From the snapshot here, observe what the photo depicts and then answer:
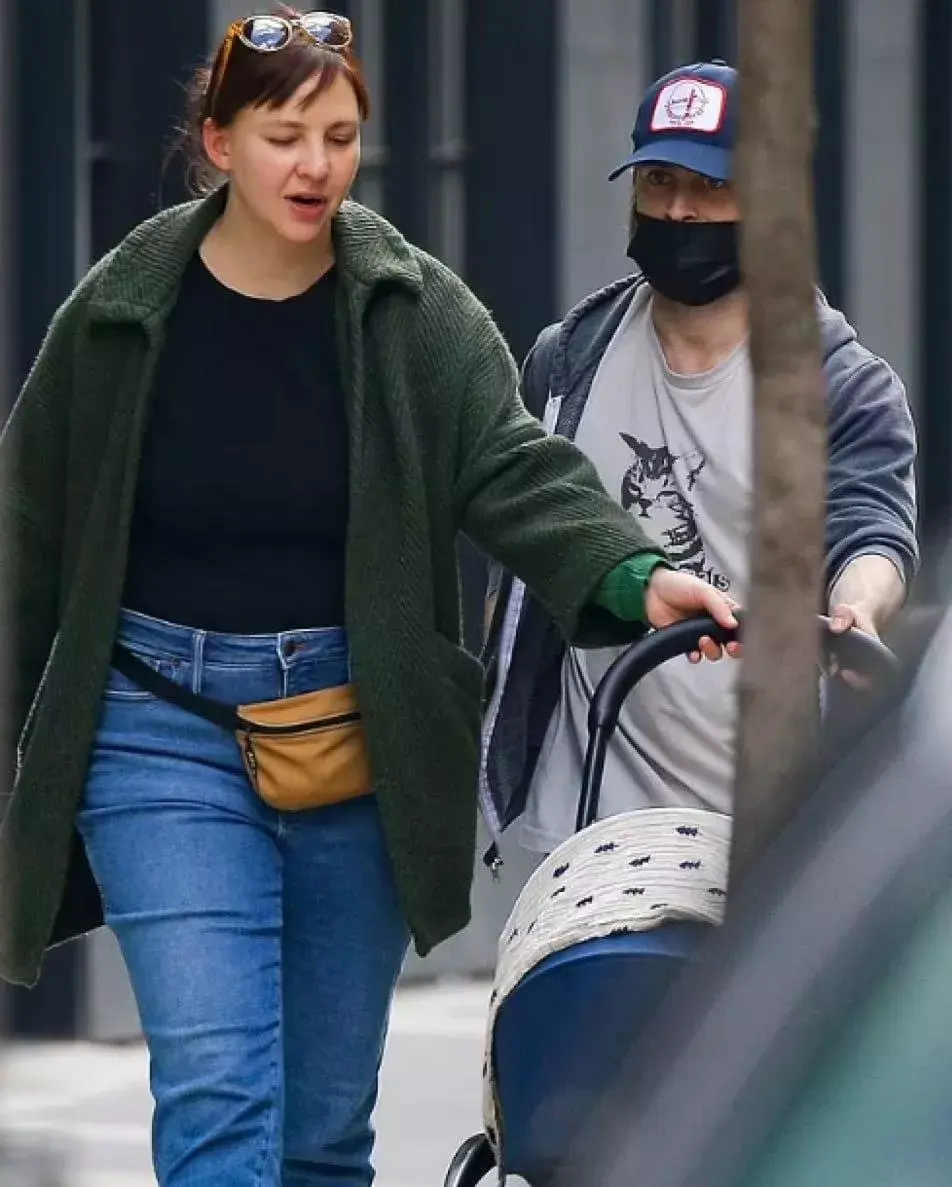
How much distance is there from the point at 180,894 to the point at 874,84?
24.1 ft

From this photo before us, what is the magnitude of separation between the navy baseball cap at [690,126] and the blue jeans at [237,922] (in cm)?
102

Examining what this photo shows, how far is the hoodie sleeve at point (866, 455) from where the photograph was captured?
4.69 meters

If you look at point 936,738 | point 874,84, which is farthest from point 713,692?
point 874,84

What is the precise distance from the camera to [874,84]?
10906mm

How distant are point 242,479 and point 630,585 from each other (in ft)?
1.61

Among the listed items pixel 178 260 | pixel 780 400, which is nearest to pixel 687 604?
pixel 780 400

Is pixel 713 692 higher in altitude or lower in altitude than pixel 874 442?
lower

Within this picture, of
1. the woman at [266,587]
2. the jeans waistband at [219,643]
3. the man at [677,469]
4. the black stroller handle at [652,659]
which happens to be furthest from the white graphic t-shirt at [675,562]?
the jeans waistband at [219,643]

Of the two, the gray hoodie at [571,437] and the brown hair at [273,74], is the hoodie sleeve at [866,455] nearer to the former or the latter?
the gray hoodie at [571,437]

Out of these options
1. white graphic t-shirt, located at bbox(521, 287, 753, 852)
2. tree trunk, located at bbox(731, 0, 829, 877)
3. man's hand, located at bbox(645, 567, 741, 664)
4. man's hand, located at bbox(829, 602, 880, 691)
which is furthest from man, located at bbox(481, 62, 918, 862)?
tree trunk, located at bbox(731, 0, 829, 877)

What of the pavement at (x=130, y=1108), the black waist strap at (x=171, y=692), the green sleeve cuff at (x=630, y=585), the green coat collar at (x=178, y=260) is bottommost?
the pavement at (x=130, y=1108)

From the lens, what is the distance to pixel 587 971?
3418mm

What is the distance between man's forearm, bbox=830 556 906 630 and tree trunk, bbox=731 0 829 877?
771mm

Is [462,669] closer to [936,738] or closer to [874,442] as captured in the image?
[874,442]
